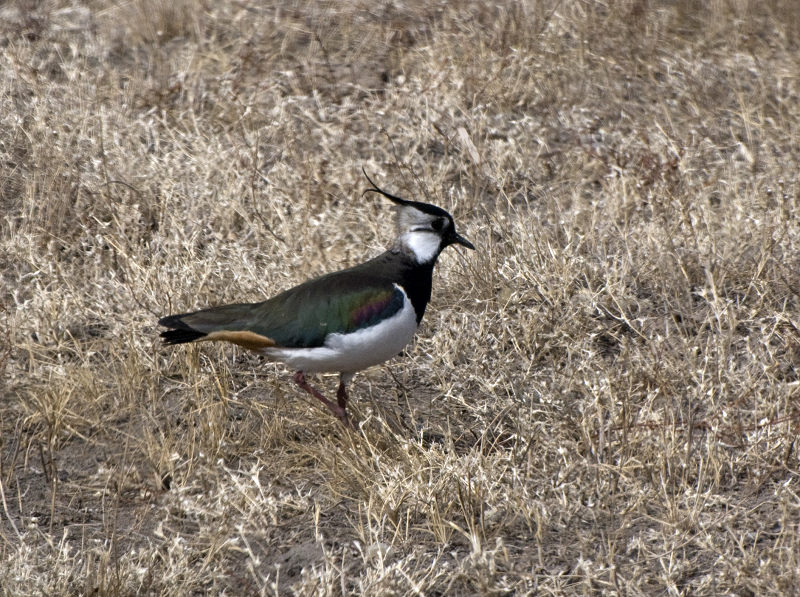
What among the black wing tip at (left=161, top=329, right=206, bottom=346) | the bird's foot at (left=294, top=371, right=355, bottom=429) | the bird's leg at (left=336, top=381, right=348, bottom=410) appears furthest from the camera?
the bird's leg at (left=336, top=381, right=348, bottom=410)

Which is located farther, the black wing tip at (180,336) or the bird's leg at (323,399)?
the bird's leg at (323,399)

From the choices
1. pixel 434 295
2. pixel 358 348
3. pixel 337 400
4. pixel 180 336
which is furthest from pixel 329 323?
pixel 434 295

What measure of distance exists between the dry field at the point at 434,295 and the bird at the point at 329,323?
13.6 inches

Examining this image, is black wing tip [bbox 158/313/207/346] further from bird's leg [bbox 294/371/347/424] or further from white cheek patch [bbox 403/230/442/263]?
white cheek patch [bbox 403/230/442/263]

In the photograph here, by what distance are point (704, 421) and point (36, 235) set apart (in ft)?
12.6

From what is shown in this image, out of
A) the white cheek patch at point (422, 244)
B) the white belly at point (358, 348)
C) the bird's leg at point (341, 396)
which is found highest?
the white cheek patch at point (422, 244)

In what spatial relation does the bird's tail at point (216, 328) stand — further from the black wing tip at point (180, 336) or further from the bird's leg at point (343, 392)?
the bird's leg at point (343, 392)

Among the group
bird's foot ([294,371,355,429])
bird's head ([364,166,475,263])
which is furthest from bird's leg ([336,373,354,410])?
bird's head ([364,166,475,263])

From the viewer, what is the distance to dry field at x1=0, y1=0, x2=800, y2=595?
4273mm

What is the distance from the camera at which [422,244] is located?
524 cm

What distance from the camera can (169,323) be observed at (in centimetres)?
489

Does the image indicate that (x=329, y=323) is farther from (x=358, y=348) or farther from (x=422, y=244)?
(x=422, y=244)

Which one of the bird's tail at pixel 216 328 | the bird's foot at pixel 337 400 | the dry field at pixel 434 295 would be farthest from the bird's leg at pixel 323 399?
the bird's tail at pixel 216 328

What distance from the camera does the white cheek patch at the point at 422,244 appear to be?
523 cm
